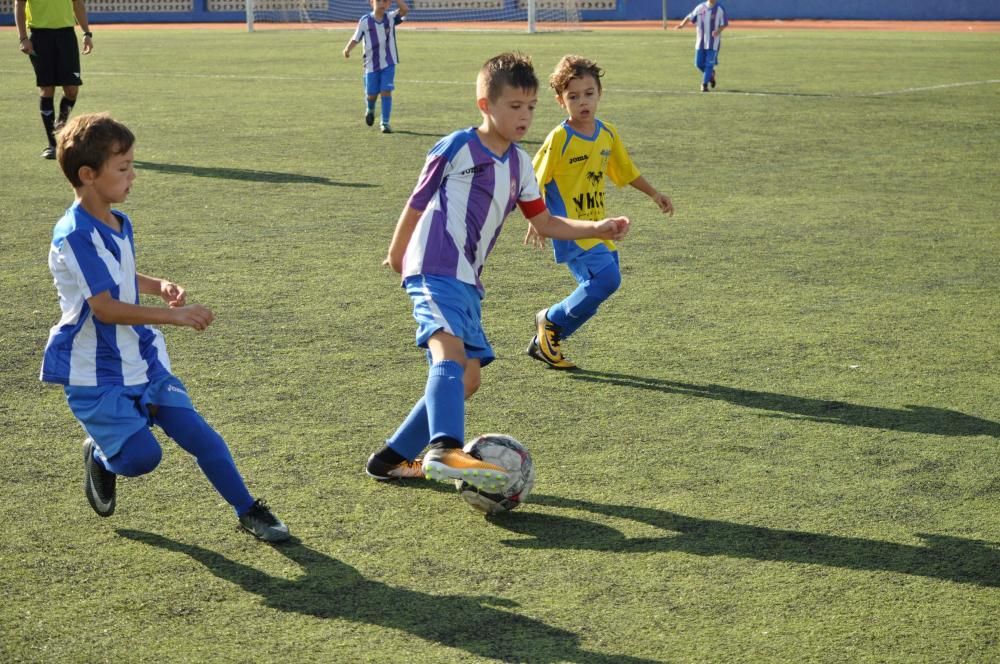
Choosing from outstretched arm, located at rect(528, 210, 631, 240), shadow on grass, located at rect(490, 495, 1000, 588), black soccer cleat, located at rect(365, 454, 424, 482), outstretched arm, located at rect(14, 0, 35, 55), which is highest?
outstretched arm, located at rect(14, 0, 35, 55)

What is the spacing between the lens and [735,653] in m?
3.32

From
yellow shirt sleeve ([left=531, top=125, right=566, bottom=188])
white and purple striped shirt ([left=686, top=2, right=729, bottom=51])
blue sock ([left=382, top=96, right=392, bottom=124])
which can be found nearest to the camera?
yellow shirt sleeve ([left=531, top=125, right=566, bottom=188])

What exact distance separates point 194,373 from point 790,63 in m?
21.0

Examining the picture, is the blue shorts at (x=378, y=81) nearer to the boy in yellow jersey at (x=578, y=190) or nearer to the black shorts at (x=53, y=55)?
the black shorts at (x=53, y=55)

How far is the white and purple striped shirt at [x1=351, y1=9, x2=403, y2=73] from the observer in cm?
1526

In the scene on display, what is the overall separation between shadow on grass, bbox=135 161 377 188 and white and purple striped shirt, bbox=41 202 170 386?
721 centimetres

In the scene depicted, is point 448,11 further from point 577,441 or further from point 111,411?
point 111,411

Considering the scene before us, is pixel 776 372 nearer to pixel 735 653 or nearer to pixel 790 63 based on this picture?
pixel 735 653

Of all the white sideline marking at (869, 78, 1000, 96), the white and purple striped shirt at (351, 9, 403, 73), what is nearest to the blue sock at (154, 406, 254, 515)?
the white and purple striped shirt at (351, 9, 403, 73)

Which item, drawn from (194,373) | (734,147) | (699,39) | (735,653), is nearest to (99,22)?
(699,39)

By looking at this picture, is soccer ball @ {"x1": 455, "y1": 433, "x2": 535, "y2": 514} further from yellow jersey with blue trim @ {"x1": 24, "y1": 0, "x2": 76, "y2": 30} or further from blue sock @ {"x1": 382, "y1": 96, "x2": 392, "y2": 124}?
blue sock @ {"x1": 382, "y1": 96, "x2": 392, "y2": 124}

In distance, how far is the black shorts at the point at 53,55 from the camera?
41.7 ft

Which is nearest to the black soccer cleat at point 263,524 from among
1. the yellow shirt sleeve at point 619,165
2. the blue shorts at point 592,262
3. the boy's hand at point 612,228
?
the boy's hand at point 612,228

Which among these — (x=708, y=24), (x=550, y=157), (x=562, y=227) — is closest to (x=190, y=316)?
(x=562, y=227)
